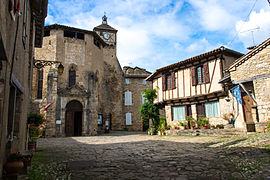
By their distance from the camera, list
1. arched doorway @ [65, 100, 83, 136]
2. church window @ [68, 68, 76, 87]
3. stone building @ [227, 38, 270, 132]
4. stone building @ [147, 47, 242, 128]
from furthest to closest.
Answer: church window @ [68, 68, 76, 87]
arched doorway @ [65, 100, 83, 136]
stone building @ [147, 47, 242, 128]
stone building @ [227, 38, 270, 132]

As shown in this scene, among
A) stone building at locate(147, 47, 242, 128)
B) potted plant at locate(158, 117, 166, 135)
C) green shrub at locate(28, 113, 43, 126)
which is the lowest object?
potted plant at locate(158, 117, 166, 135)

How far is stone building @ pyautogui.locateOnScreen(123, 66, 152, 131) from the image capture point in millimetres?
26688

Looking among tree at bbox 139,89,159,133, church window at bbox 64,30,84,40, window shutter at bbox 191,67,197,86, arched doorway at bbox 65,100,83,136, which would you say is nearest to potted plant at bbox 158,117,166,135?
tree at bbox 139,89,159,133

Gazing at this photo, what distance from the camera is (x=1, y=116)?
3547 mm

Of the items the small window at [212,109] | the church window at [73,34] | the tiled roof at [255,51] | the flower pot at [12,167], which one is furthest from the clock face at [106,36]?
the flower pot at [12,167]

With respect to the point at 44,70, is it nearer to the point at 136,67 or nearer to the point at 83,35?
the point at 83,35

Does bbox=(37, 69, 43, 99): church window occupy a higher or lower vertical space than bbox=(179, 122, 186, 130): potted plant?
higher

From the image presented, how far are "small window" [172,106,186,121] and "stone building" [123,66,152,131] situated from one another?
10.7m

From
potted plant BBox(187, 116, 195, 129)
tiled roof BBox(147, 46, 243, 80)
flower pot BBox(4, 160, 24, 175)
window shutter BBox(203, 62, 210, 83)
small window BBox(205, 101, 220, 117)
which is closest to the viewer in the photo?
flower pot BBox(4, 160, 24, 175)

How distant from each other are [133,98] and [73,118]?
1058 centimetres

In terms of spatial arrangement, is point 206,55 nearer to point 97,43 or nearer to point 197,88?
point 197,88

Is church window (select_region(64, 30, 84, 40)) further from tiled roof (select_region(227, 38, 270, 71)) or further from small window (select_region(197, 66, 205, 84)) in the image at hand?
tiled roof (select_region(227, 38, 270, 71))

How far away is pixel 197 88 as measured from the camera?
48.0ft

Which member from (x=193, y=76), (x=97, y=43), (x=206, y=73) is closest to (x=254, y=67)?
→ (x=206, y=73)
